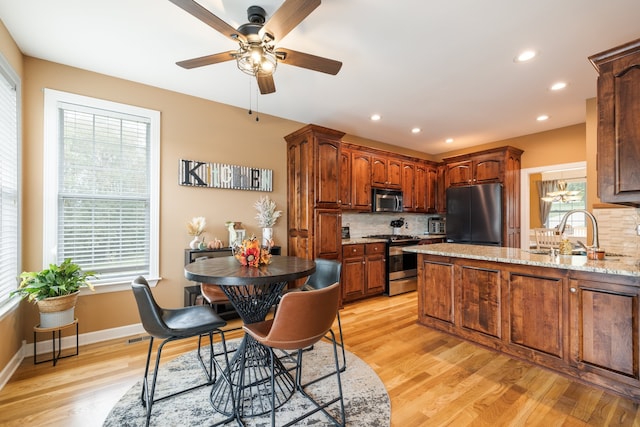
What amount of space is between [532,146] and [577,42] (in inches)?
114

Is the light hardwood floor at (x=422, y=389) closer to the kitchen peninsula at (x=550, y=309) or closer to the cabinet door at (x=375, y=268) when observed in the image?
the kitchen peninsula at (x=550, y=309)

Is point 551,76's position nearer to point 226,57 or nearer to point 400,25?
point 400,25

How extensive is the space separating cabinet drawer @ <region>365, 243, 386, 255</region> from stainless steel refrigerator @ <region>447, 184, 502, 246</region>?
1.64m

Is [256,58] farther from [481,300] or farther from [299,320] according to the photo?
[481,300]

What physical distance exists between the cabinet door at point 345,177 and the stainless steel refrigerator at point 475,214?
2.22 meters

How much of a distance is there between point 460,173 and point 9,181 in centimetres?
615

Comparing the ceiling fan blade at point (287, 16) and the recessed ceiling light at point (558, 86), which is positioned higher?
the recessed ceiling light at point (558, 86)

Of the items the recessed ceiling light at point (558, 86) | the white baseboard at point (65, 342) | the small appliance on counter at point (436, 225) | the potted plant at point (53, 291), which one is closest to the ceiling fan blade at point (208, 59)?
the potted plant at point (53, 291)

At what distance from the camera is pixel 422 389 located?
212 centimetres

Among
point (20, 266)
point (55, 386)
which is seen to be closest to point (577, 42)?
point (55, 386)

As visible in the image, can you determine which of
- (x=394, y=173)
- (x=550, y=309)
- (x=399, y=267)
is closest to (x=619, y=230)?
(x=550, y=309)

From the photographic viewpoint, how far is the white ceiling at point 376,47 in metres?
2.02

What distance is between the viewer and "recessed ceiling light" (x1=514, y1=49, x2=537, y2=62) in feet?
8.23

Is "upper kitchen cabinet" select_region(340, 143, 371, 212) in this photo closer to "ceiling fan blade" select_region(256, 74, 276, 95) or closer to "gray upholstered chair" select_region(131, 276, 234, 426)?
"ceiling fan blade" select_region(256, 74, 276, 95)
